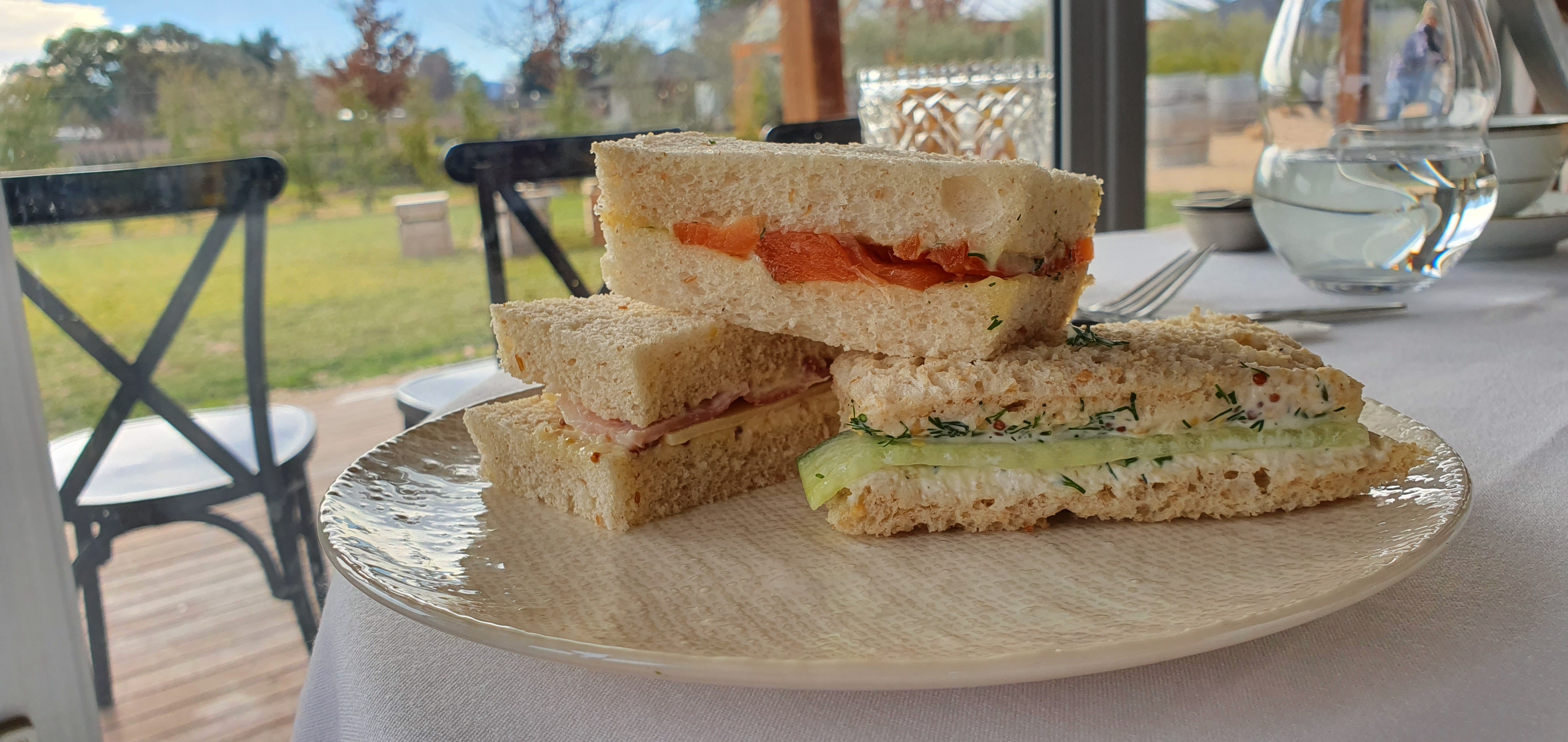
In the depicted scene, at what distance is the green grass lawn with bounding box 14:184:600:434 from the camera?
2822 mm

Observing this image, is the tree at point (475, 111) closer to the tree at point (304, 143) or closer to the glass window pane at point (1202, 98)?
the tree at point (304, 143)

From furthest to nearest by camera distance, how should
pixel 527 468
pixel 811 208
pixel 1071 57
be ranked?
pixel 1071 57 → pixel 811 208 → pixel 527 468

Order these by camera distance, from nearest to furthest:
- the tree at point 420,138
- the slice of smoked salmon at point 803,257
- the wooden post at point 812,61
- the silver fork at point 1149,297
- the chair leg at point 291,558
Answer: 1. the slice of smoked salmon at point 803,257
2. the silver fork at point 1149,297
3. the chair leg at point 291,558
4. the tree at point 420,138
5. the wooden post at point 812,61

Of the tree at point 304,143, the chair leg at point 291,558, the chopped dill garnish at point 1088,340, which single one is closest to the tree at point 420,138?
the tree at point 304,143

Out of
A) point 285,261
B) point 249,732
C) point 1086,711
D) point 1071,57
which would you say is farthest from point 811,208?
point 1071,57

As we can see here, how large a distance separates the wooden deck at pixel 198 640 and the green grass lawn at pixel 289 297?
47 cm

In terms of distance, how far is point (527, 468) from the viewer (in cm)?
117

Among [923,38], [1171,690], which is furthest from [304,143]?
[1171,690]

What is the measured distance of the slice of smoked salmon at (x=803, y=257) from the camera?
4.17 ft

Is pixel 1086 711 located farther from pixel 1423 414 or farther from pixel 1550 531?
pixel 1423 414

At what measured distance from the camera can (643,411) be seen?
3.84 feet

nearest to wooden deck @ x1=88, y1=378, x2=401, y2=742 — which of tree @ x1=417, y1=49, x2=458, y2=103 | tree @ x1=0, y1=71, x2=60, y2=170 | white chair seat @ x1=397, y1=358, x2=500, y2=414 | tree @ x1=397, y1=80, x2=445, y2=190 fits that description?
white chair seat @ x1=397, y1=358, x2=500, y2=414

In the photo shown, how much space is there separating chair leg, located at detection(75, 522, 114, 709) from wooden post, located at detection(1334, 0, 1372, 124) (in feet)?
10.4

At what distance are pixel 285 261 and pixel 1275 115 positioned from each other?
353 cm
